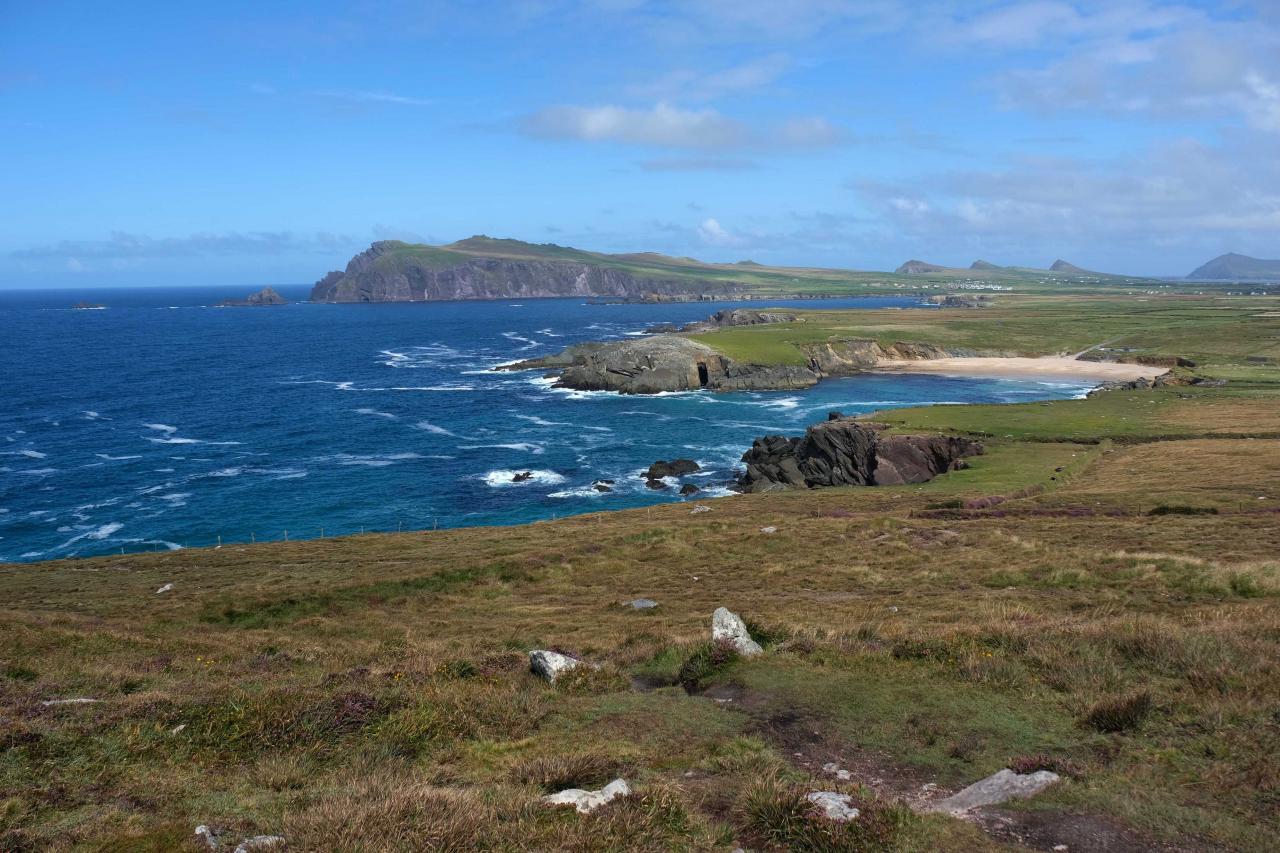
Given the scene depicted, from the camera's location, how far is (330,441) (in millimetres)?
85500

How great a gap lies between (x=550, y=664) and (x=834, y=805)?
8.94m

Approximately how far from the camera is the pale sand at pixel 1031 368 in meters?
131

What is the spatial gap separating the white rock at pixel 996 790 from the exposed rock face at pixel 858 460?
169 feet

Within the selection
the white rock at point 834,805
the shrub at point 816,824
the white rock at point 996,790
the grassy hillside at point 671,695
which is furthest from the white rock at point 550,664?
the white rock at point 996,790

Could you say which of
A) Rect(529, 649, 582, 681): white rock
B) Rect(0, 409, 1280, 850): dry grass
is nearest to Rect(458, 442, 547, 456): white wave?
Rect(0, 409, 1280, 850): dry grass

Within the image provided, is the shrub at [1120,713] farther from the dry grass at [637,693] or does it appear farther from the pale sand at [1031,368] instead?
the pale sand at [1031,368]

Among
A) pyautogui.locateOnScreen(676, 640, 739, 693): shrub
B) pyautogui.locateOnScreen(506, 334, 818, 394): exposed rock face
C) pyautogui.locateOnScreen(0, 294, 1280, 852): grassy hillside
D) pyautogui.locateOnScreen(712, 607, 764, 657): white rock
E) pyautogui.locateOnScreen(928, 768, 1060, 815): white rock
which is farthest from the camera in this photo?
pyautogui.locateOnScreen(506, 334, 818, 394): exposed rock face

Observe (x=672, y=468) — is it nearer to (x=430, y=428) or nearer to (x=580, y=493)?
(x=580, y=493)

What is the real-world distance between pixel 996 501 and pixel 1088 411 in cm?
4257

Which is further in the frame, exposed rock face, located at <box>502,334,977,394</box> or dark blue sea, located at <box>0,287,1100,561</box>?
exposed rock face, located at <box>502,334,977,394</box>

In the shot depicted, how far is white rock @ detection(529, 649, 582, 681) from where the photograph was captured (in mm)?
18625

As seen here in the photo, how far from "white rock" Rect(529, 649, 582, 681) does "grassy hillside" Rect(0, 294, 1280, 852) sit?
39cm

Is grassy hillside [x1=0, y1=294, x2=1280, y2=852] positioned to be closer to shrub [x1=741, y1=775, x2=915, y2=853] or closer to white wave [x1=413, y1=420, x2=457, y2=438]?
shrub [x1=741, y1=775, x2=915, y2=853]

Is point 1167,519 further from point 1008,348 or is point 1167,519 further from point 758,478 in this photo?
point 1008,348
